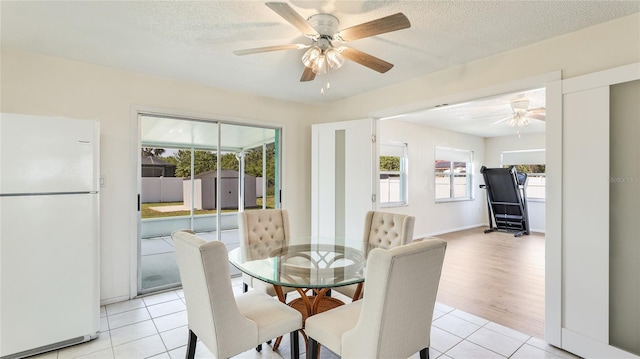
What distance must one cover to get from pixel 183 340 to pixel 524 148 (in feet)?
27.1

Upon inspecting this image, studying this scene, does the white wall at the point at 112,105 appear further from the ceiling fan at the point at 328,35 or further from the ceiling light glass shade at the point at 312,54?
the ceiling light glass shade at the point at 312,54

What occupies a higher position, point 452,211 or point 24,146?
point 24,146

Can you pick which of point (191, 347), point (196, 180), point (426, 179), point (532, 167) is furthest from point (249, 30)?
point (532, 167)

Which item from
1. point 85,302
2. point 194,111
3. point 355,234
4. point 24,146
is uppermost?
point 194,111

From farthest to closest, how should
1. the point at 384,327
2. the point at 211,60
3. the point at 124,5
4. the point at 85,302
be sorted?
the point at 211,60 < the point at 85,302 < the point at 124,5 < the point at 384,327

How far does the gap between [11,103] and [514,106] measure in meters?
5.82

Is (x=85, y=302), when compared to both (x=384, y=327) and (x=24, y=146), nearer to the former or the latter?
(x=24, y=146)

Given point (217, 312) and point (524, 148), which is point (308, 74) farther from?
point (524, 148)

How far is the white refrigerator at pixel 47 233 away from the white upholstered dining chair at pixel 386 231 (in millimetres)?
2024

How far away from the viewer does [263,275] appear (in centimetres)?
189

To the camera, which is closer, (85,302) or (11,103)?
(85,302)

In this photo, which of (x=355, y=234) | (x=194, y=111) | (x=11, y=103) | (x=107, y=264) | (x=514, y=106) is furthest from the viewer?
(x=514, y=106)

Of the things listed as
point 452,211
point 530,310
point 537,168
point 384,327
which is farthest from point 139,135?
point 537,168

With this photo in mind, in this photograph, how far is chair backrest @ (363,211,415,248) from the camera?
102 inches
